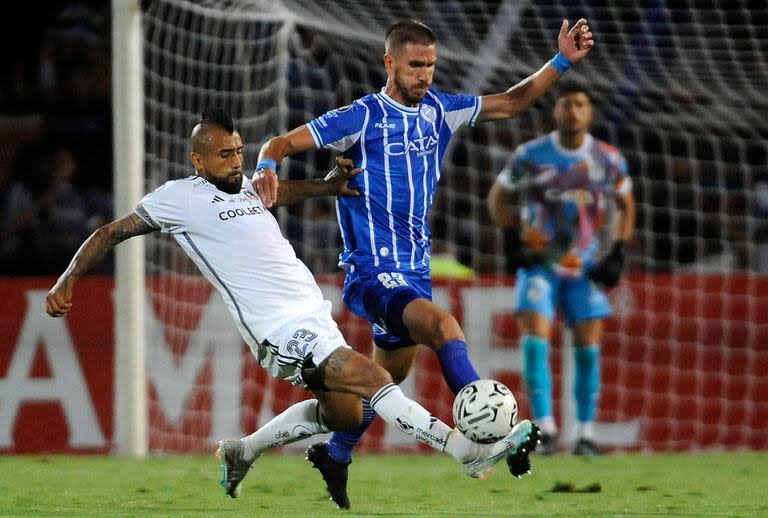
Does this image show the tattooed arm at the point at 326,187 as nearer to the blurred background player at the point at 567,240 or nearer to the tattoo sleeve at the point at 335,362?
the tattoo sleeve at the point at 335,362

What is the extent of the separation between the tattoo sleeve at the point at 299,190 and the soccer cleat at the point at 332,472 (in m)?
1.12

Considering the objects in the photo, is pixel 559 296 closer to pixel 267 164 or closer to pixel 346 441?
pixel 346 441

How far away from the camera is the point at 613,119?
12.2 meters

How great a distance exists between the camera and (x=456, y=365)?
5770 millimetres

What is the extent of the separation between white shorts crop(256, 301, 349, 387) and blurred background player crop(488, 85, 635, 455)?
3407 millimetres

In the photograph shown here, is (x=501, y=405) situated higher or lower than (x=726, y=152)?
lower

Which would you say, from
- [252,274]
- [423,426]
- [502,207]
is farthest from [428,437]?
[502,207]

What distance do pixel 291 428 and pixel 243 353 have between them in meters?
3.77

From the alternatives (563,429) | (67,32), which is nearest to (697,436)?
(563,429)

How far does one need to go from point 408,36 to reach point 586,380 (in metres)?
3.71

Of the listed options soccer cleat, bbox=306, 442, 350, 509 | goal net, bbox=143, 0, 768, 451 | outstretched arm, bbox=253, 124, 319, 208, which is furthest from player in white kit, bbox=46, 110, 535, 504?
goal net, bbox=143, 0, 768, 451

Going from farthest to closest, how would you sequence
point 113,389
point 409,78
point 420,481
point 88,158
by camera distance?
point 88,158 < point 113,389 < point 420,481 < point 409,78

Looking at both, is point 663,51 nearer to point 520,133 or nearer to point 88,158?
point 520,133

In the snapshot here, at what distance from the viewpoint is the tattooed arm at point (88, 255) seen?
18.7 feet
